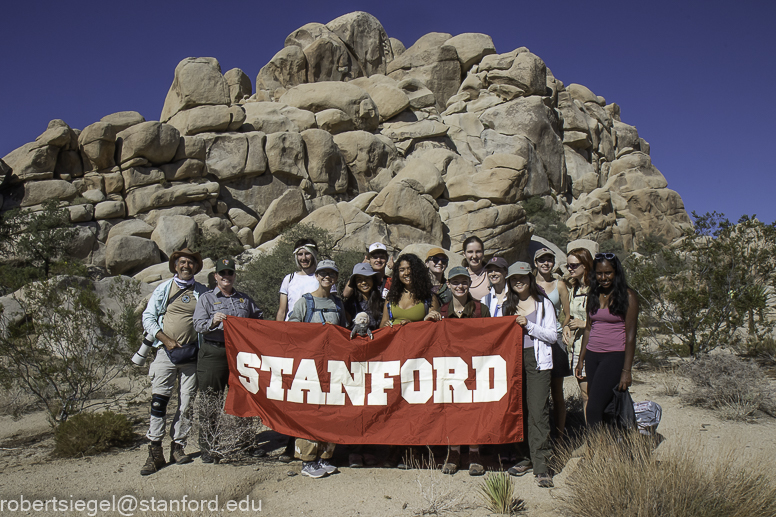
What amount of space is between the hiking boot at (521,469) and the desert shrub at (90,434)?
4.48 meters

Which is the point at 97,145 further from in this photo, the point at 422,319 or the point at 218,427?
the point at 422,319

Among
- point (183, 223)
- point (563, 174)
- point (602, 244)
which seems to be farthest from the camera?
point (563, 174)

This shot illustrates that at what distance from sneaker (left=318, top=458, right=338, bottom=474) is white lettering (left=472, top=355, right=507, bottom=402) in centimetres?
155

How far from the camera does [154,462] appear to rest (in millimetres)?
4816

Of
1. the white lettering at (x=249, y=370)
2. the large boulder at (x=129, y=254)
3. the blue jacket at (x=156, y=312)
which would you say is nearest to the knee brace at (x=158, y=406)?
the blue jacket at (x=156, y=312)

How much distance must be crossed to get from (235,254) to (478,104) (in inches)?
858

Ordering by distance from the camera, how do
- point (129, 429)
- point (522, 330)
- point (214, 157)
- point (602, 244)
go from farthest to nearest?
point (602, 244), point (214, 157), point (129, 429), point (522, 330)

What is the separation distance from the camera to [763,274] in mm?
8930

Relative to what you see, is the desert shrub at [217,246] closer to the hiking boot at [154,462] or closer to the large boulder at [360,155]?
the large boulder at [360,155]

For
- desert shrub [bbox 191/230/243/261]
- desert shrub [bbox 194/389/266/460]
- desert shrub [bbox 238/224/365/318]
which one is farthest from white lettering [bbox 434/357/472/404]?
desert shrub [bbox 191/230/243/261]

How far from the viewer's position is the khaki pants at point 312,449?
16.0 feet

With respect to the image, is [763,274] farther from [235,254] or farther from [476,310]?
[235,254]

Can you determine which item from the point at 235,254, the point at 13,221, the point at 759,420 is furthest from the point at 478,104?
the point at 759,420

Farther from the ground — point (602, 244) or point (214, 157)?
point (214, 157)
